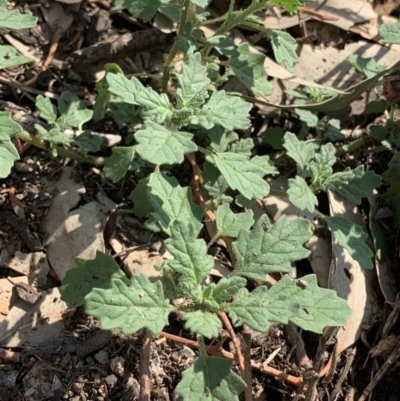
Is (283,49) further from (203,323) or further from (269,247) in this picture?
(203,323)

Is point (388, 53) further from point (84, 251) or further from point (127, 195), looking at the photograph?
point (84, 251)

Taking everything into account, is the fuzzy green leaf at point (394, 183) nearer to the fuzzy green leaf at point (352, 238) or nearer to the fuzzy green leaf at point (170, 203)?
the fuzzy green leaf at point (352, 238)

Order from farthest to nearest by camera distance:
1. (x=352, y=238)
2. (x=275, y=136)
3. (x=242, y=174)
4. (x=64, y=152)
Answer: (x=275, y=136), (x=64, y=152), (x=352, y=238), (x=242, y=174)

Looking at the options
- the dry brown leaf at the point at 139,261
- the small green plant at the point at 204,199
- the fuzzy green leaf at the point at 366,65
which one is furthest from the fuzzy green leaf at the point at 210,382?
the fuzzy green leaf at the point at 366,65

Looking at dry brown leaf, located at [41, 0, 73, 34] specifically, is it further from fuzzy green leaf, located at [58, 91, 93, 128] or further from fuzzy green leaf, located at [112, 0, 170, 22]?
fuzzy green leaf, located at [112, 0, 170, 22]

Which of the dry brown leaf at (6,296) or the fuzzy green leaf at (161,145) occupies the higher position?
the fuzzy green leaf at (161,145)

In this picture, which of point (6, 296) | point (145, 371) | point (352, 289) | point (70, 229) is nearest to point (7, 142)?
point (70, 229)
